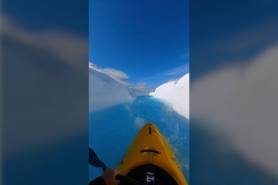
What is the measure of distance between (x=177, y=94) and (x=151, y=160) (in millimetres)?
380

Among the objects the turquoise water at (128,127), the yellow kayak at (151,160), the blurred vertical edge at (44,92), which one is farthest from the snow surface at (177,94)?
the blurred vertical edge at (44,92)

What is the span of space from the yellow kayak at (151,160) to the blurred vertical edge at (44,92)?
24 centimetres

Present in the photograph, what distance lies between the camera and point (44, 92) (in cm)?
167

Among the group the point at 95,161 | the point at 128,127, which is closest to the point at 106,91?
the point at 128,127

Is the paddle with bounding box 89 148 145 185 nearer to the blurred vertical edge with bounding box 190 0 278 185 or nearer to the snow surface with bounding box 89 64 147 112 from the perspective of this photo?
the snow surface with bounding box 89 64 147 112

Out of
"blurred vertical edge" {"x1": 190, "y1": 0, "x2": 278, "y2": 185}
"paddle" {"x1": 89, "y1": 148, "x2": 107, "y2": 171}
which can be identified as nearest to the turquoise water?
"paddle" {"x1": 89, "y1": 148, "x2": 107, "y2": 171}

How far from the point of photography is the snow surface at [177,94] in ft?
5.67

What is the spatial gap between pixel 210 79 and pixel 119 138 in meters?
0.59

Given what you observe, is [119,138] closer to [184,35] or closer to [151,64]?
[151,64]

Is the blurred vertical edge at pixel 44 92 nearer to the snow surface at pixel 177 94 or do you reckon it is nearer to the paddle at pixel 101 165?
the paddle at pixel 101 165

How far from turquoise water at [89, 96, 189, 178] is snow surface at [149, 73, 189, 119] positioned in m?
0.03

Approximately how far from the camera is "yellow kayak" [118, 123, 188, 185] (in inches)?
68.0

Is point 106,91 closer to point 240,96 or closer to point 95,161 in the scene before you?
point 95,161

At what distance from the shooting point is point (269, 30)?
5.89 ft
